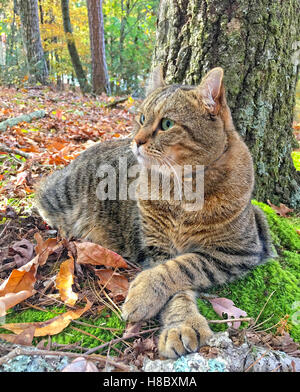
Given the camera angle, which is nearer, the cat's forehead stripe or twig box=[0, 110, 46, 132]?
the cat's forehead stripe

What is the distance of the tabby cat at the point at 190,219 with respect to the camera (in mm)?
1660

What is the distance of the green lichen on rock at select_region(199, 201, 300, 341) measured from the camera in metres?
1.69

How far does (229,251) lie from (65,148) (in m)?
2.86

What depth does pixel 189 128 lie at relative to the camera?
1851 millimetres

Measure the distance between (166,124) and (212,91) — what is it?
335 millimetres

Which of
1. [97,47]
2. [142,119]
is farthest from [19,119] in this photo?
[97,47]

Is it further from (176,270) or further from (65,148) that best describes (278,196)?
(65,148)

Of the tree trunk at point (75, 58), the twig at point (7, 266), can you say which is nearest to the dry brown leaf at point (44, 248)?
the twig at point (7, 266)

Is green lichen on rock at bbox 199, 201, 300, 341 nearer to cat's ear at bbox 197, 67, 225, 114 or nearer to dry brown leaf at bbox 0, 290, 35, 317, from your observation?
dry brown leaf at bbox 0, 290, 35, 317

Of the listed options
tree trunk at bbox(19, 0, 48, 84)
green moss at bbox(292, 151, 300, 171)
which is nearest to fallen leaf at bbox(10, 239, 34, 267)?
green moss at bbox(292, 151, 300, 171)

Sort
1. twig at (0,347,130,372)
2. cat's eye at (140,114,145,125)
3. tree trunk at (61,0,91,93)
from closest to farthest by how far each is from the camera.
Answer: twig at (0,347,130,372) < cat's eye at (140,114,145,125) < tree trunk at (61,0,91,93)

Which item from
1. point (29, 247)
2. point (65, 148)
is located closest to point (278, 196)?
point (29, 247)

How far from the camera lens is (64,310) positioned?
1.59m

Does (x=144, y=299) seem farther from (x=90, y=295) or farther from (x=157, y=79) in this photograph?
(x=157, y=79)
